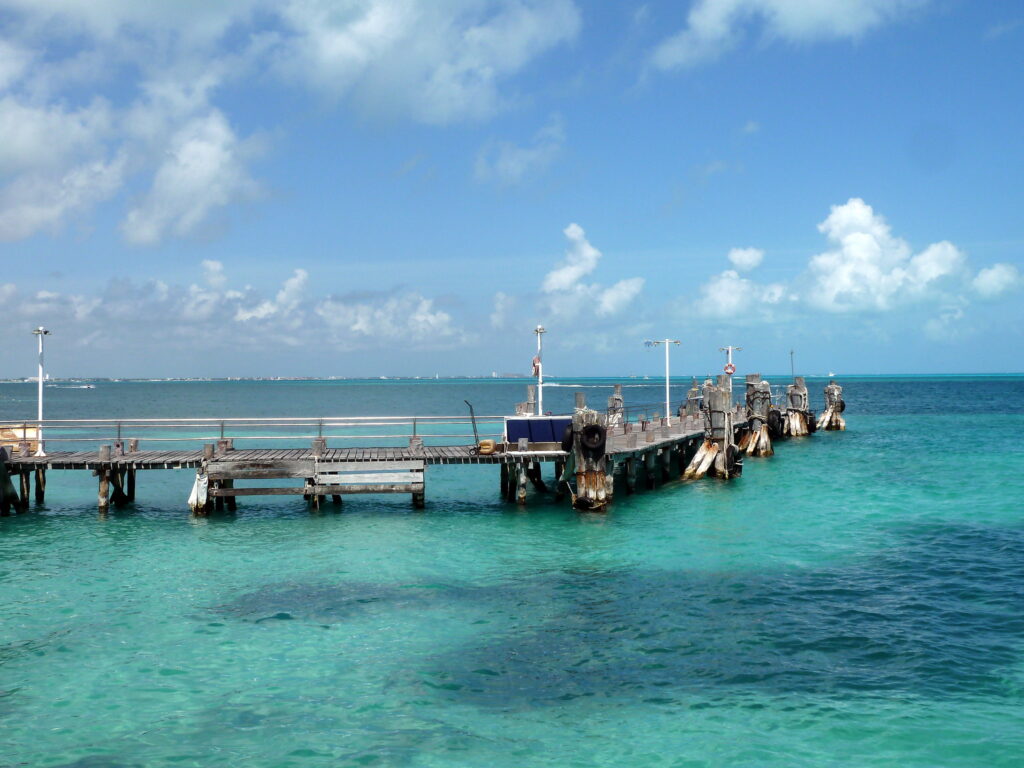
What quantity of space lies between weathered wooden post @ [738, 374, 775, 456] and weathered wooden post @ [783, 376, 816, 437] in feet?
41.5

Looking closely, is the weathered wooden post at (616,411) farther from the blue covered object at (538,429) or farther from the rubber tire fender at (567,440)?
the rubber tire fender at (567,440)

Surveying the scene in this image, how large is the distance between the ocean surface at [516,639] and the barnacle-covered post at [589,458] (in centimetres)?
73

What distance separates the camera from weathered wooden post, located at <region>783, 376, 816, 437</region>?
2261 inches

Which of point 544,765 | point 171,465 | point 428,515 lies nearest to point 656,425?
point 428,515

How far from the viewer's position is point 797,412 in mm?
58000

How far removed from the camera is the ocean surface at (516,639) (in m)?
9.81

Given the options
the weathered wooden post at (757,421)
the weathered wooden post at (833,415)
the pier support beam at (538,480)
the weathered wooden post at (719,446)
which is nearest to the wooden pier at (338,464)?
the pier support beam at (538,480)

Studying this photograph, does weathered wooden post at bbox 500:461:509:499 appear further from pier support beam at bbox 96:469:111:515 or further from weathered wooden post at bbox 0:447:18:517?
weathered wooden post at bbox 0:447:18:517

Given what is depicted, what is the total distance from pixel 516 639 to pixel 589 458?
12.2m

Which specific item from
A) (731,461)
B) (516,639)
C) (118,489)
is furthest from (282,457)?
(731,461)

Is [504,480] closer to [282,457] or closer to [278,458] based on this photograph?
[282,457]

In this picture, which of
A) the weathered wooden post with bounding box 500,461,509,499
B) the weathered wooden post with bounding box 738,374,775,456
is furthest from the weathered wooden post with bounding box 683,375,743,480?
the weathered wooden post with bounding box 738,374,775,456

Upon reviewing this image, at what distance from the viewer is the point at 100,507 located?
25.9 m

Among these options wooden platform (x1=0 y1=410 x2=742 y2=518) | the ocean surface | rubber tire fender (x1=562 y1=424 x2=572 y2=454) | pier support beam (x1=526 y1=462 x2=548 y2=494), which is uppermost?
rubber tire fender (x1=562 y1=424 x2=572 y2=454)
